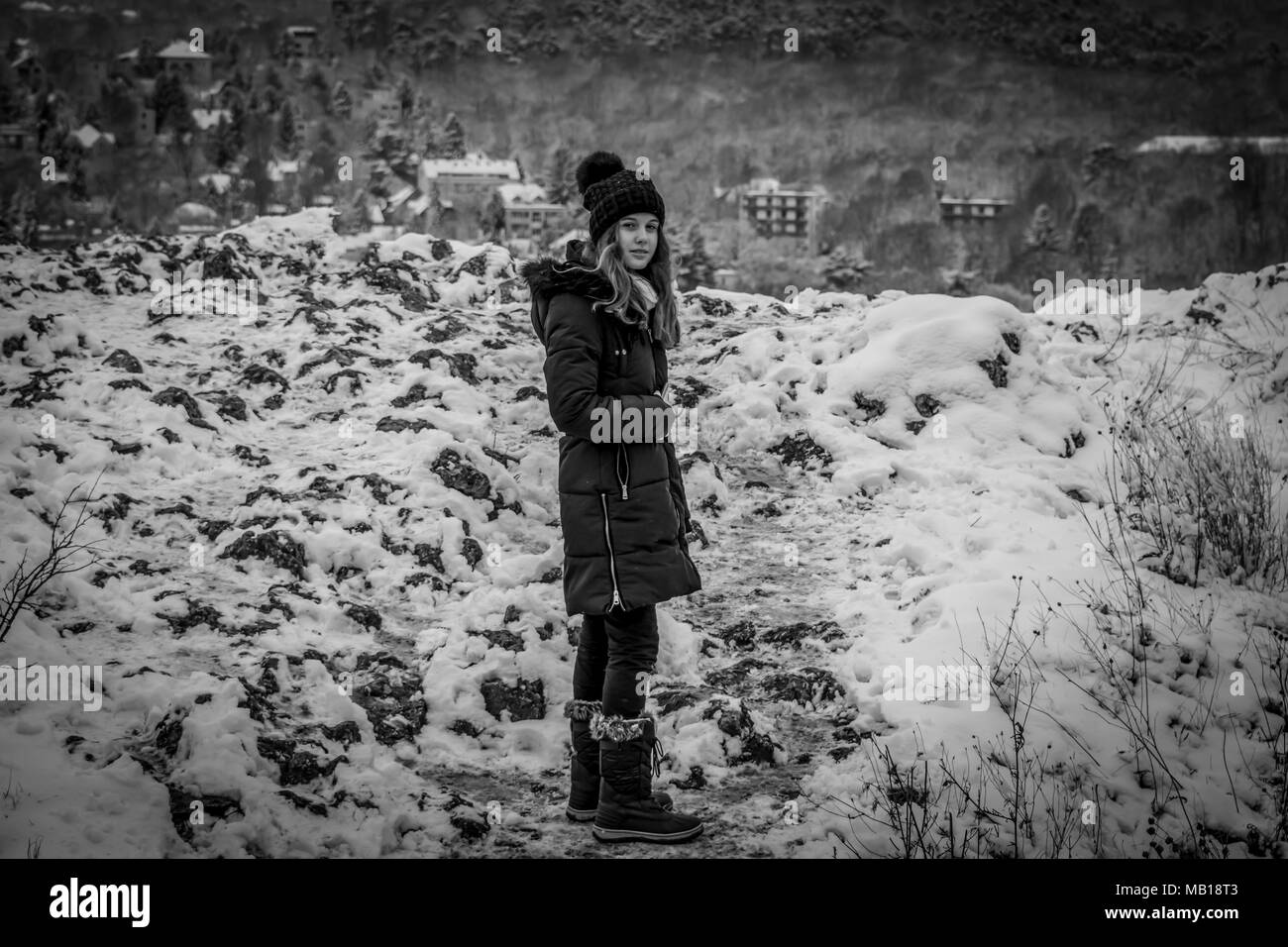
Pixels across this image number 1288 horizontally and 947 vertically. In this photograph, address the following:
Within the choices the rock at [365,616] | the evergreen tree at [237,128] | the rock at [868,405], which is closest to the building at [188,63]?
the evergreen tree at [237,128]

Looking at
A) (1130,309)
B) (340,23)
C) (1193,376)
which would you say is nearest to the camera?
(1193,376)

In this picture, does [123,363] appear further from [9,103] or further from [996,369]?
[9,103]

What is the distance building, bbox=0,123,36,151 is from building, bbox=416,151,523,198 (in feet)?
83.1

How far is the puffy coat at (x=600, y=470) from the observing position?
3227 millimetres

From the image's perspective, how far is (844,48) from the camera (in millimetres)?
102500

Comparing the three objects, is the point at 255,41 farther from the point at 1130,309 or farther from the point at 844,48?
the point at 1130,309

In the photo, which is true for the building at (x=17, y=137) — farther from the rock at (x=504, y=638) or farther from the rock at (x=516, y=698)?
the rock at (x=516, y=698)

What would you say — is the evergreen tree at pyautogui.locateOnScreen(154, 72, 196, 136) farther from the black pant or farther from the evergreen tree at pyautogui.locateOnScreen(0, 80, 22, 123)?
the black pant

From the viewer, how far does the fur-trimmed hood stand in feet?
10.8

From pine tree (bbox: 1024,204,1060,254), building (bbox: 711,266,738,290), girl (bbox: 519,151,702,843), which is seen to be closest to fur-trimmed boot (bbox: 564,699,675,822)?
girl (bbox: 519,151,702,843)
